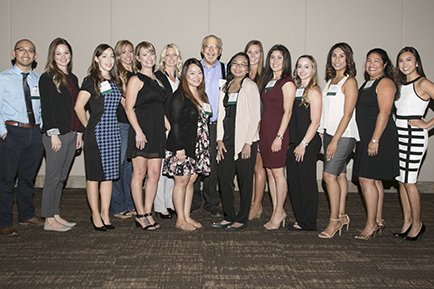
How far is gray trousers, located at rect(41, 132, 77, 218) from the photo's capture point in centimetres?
472

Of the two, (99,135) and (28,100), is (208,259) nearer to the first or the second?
(99,135)

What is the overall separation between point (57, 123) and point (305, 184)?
242 cm

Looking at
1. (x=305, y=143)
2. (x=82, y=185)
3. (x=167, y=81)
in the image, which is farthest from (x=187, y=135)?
(x=82, y=185)

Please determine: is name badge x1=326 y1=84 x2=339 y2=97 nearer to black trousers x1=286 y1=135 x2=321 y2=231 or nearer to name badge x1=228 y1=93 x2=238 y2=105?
black trousers x1=286 y1=135 x2=321 y2=231

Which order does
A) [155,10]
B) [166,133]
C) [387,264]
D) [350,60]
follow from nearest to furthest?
[387,264], [350,60], [166,133], [155,10]

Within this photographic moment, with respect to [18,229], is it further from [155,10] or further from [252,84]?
[155,10]

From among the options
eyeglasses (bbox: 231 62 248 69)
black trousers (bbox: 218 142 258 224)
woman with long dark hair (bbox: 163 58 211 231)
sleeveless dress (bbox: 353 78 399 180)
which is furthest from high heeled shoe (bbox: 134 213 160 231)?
sleeveless dress (bbox: 353 78 399 180)

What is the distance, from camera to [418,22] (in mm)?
7383

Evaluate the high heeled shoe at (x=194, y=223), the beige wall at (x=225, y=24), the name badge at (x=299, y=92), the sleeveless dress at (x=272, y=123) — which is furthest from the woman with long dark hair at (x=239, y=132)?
the beige wall at (x=225, y=24)

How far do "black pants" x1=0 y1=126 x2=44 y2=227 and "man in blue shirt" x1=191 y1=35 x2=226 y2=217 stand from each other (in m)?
1.80

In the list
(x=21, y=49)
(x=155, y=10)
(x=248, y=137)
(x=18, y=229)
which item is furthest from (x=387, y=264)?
(x=155, y=10)

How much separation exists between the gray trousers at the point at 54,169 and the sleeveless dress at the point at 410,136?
3.11 metres

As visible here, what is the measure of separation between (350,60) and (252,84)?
93cm

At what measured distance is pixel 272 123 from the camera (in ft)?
15.9
